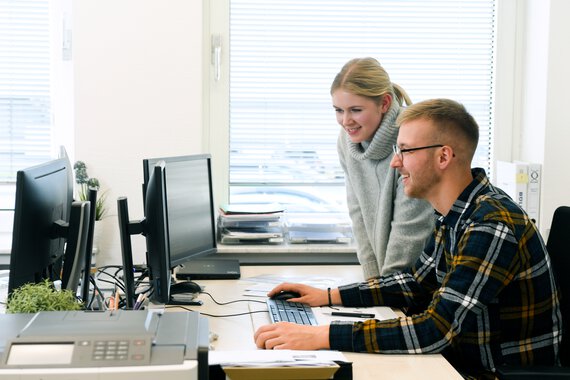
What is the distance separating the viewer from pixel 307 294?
2396 millimetres

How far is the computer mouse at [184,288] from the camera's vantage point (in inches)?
102

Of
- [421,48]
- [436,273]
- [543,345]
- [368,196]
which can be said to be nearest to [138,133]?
[368,196]

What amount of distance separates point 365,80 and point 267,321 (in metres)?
0.94

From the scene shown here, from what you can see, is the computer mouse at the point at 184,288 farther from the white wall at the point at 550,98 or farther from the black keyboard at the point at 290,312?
the white wall at the point at 550,98

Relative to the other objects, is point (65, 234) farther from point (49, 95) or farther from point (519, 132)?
point (519, 132)

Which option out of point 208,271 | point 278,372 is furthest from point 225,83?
point 278,372

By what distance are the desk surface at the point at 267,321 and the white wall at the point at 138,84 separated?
0.72 meters

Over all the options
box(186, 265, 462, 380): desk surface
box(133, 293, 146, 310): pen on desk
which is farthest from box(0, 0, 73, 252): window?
box(133, 293, 146, 310): pen on desk

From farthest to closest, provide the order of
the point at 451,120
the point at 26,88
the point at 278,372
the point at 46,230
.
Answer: the point at 26,88
the point at 451,120
the point at 46,230
the point at 278,372

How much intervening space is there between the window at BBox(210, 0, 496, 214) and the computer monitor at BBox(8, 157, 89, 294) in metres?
1.56

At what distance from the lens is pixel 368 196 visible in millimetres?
2867

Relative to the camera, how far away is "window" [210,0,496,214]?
143 inches

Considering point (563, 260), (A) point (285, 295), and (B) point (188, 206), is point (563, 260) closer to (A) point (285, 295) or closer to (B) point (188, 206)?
(A) point (285, 295)

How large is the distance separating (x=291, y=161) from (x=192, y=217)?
1.12 m
